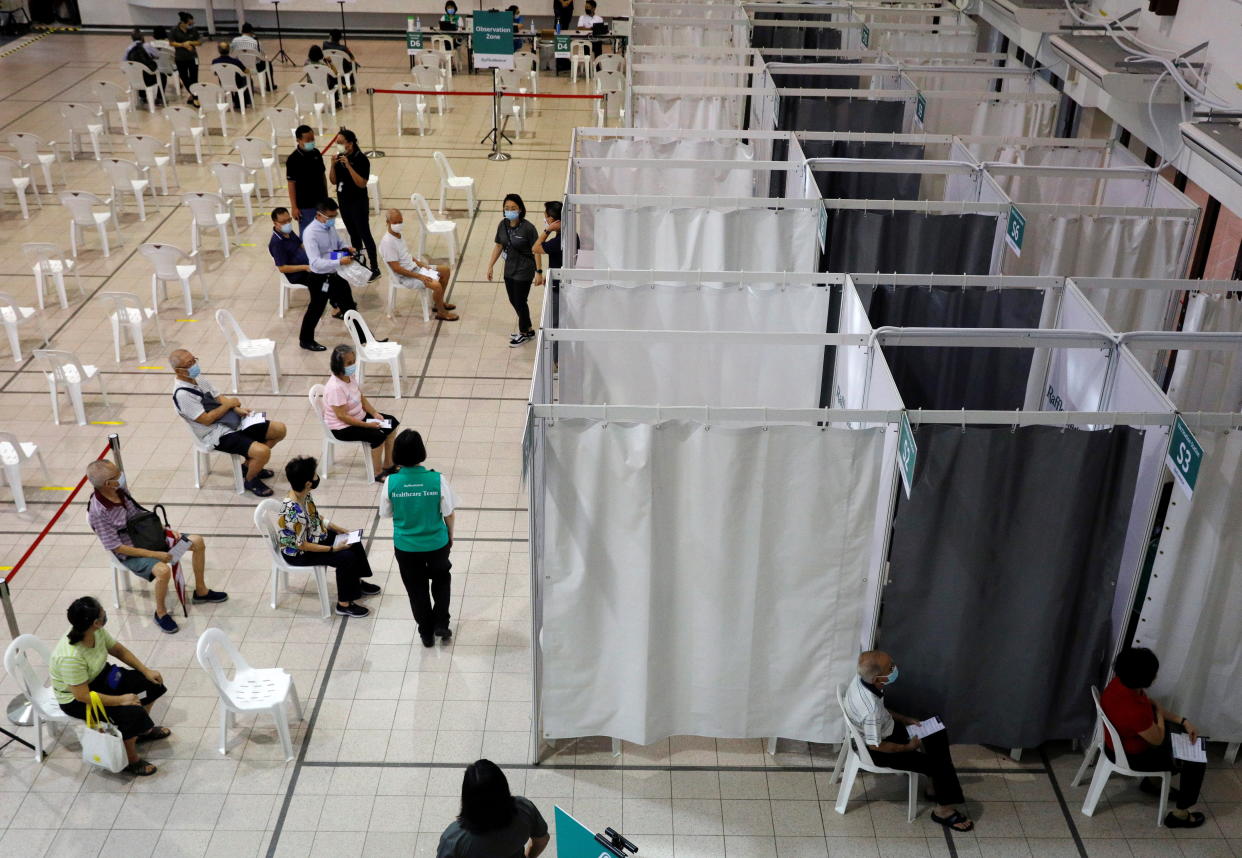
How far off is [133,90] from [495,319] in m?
10.4

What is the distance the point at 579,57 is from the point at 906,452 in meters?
16.4

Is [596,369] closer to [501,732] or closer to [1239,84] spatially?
[501,732]

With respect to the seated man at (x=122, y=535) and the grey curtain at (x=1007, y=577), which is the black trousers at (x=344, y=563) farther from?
the grey curtain at (x=1007, y=577)

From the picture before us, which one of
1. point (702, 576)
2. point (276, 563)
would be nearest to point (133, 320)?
point (276, 563)

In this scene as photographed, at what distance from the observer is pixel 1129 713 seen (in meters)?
5.12

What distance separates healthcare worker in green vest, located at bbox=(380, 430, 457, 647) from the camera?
236 inches

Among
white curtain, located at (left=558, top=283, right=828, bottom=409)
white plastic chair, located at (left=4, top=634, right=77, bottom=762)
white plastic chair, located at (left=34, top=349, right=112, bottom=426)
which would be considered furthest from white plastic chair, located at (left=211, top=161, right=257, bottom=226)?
white plastic chair, located at (left=4, top=634, right=77, bottom=762)

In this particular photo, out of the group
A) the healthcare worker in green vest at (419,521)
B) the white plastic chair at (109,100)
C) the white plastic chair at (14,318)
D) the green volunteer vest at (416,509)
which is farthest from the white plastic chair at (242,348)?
the white plastic chair at (109,100)

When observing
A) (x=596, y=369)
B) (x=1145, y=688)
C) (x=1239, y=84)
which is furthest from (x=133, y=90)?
(x=1145, y=688)

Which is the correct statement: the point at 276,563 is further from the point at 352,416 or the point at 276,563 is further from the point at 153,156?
the point at 153,156

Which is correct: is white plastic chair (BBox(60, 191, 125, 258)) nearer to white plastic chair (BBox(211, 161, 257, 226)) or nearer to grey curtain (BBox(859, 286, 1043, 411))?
white plastic chair (BBox(211, 161, 257, 226))

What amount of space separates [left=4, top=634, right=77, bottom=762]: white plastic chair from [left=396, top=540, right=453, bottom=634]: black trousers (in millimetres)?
1761

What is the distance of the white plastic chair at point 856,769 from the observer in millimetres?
5152

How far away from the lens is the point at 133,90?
701 inches
